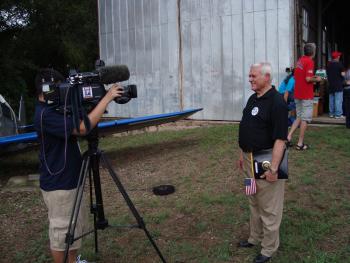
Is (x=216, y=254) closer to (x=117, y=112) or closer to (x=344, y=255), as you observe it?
(x=344, y=255)

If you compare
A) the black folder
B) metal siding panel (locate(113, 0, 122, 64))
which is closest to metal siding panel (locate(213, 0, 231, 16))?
metal siding panel (locate(113, 0, 122, 64))

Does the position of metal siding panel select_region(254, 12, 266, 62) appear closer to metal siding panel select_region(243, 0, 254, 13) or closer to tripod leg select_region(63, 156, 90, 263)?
metal siding panel select_region(243, 0, 254, 13)

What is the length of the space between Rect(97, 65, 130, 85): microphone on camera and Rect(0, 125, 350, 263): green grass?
176 centimetres

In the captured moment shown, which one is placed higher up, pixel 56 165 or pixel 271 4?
pixel 271 4

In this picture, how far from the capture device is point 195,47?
35.0 feet

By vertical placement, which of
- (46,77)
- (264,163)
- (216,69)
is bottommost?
(264,163)

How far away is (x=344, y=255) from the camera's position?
359 centimetres

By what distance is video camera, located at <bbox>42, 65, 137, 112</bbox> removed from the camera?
9.51ft

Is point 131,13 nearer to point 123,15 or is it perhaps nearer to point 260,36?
point 123,15

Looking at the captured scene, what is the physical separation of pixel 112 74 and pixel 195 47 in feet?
25.9

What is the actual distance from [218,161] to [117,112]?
656cm

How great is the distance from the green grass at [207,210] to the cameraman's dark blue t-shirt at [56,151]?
1105mm

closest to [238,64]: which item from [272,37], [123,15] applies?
[272,37]

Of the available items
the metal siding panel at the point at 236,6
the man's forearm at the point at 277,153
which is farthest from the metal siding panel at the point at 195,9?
the man's forearm at the point at 277,153
